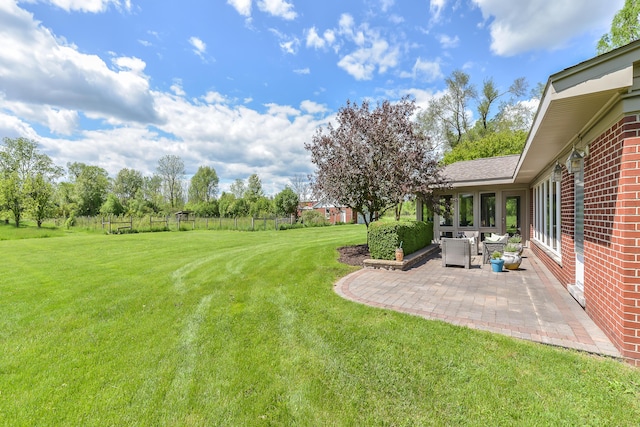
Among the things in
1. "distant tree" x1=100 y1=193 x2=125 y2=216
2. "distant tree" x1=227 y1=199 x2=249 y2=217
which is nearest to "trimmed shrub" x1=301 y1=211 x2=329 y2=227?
"distant tree" x1=227 y1=199 x2=249 y2=217

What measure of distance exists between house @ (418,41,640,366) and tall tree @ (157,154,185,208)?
44756 mm

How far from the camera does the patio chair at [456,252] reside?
7.18 m

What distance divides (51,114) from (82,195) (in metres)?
21.2

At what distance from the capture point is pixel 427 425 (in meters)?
2.02

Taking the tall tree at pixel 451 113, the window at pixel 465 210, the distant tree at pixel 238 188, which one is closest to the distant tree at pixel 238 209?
the distant tree at pixel 238 188

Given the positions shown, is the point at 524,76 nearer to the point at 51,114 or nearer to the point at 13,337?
the point at 13,337

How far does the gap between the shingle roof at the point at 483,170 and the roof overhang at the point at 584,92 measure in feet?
22.1

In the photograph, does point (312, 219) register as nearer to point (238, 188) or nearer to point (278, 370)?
point (238, 188)

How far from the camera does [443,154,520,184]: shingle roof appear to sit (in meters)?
10.4

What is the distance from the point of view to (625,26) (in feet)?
57.0

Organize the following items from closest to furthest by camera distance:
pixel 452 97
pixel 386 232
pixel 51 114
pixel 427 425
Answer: pixel 427 425 → pixel 386 232 → pixel 51 114 → pixel 452 97

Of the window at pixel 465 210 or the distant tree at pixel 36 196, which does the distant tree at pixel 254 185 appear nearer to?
the distant tree at pixel 36 196

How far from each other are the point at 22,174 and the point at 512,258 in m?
47.0

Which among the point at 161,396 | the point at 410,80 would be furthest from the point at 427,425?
Result: the point at 410,80
